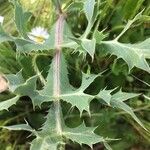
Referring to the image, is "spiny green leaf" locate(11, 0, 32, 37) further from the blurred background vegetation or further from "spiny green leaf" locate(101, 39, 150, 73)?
"spiny green leaf" locate(101, 39, 150, 73)

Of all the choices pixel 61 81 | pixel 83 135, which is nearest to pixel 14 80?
pixel 61 81

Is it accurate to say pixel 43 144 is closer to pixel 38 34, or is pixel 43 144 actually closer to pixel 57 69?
pixel 57 69

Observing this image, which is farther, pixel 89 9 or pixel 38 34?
pixel 38 34

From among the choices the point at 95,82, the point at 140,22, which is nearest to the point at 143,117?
the point at 95,82

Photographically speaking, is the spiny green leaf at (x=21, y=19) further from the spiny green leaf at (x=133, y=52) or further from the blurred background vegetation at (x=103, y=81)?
the spiny green leaf at (x=133, y=52)

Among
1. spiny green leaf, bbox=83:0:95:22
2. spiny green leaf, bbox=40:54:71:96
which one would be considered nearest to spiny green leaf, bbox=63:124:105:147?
spiny green leaf, bbox=40:54:71:96

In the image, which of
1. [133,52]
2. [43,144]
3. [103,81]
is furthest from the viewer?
[103,81]

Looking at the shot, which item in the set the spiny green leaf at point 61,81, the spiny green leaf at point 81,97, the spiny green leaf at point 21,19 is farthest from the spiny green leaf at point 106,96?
the spiny green leaf at point 21,19
